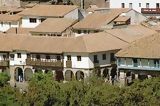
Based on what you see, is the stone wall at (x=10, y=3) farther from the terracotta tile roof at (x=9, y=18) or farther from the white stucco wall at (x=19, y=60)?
the white stucco wall at (x=19, y=60)

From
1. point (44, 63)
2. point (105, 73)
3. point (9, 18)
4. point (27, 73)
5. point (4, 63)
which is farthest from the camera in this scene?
point (9, 18)

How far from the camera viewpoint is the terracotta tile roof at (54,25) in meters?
77.2

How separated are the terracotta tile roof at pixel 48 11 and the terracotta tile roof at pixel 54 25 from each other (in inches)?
85.7

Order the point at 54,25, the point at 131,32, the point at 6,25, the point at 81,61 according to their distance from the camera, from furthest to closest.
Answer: the point at 6,25
the point at 54,25
the point at 131,32
the point at 81,61

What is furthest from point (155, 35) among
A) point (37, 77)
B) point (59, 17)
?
point (59, 17)

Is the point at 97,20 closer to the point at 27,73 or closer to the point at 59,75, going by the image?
the point at 59,75

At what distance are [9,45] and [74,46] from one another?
309 inches

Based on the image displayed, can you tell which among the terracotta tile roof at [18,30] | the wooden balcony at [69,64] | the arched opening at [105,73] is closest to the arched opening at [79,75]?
the wooden balcony at [69,64]

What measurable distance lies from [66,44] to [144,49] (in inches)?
321

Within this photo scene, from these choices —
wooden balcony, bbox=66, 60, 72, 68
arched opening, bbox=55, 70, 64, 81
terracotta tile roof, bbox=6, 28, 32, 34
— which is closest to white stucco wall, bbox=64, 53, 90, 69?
wooden balcony, bbox=66, 60, 72, 68

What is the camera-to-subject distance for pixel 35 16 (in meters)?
83.4

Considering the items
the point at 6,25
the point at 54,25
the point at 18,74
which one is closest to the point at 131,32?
the point at 54,25

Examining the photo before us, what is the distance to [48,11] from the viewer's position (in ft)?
276

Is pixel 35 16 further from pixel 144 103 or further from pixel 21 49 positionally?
pixel 144 103
